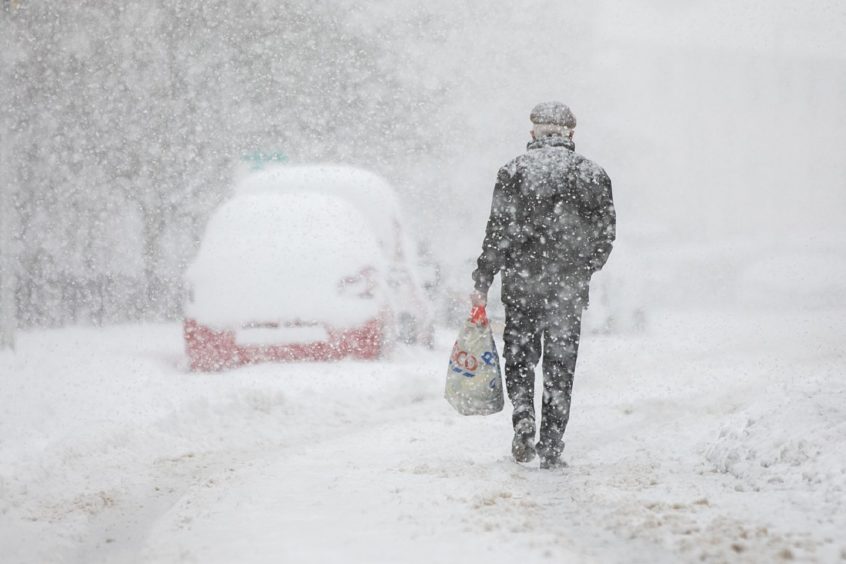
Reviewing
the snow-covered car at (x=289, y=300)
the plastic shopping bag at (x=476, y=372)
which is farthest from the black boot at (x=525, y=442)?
the snow-covered car at (x=289, y=300)

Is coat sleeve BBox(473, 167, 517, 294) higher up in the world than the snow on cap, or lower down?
lower down

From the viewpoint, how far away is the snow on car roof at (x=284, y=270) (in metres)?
7.89

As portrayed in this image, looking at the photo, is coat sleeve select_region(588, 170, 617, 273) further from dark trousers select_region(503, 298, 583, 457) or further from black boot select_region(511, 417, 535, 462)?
black boot select_region(511, 417, 535, 462)

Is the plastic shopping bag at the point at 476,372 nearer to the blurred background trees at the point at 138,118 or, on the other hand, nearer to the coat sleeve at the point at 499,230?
the coat sleeve at the point at 499,230

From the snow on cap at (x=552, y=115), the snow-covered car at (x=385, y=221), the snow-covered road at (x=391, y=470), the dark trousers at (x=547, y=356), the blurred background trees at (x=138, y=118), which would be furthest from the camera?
the blurred background trees at (x=138, y=118)

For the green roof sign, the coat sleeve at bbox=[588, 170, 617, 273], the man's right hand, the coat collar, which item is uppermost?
the green roof sign

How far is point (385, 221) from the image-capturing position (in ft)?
30.9

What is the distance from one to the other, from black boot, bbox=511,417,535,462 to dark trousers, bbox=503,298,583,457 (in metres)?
0.04

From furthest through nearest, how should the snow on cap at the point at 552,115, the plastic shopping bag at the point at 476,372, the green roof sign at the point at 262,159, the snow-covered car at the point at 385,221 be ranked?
1. the green roof sign at the point at 262,159
2. the snow-covered car at the point at 385,221
3. the plastic shopping bag at the point at 476,372
4. the snow on cap at the point at 552,115

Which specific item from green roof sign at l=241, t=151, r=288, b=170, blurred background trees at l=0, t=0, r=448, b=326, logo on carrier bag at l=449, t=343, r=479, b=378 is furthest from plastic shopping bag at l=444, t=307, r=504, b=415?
blurred background trees at l=0, t=0, r=448, b=326

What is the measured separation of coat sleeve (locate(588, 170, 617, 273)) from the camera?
5.30 meters

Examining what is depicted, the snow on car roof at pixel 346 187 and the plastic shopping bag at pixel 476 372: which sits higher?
the snow on car roof at pixel 346 187

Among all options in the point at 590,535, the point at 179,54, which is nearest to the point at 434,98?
the point at 179,54

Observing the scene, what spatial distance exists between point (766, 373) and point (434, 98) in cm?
1580
